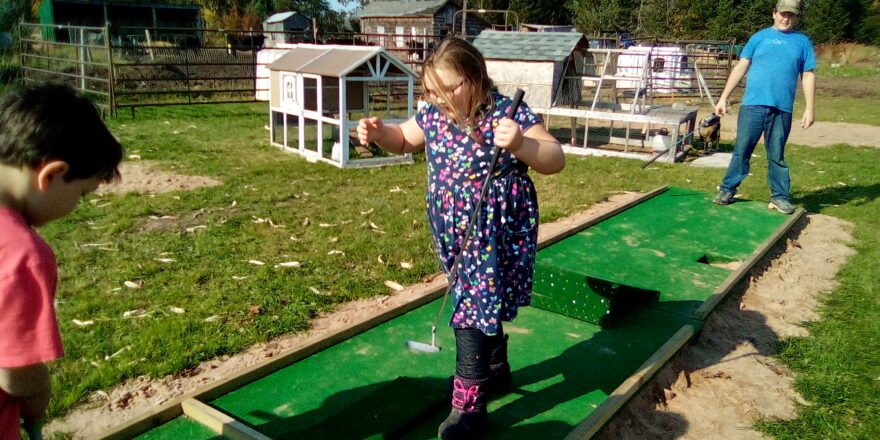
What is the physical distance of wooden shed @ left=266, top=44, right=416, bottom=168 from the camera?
9.66 meters

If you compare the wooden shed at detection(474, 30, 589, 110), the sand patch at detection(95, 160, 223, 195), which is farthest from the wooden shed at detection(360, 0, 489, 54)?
the sand patch at detection(95, 160, 223, 195)

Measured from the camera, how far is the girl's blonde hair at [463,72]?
264 cm

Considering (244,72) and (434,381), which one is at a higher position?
(244,72)

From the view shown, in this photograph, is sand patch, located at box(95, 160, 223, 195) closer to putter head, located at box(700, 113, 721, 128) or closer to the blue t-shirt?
the blue t-shirt

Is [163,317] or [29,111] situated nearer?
[29,111]

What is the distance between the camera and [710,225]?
674 centimetres

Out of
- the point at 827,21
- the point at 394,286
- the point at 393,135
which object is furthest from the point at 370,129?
the point at 827,21

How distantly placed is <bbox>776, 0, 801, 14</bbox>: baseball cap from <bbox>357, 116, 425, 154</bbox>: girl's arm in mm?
5407

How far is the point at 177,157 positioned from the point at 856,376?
914 centimetres

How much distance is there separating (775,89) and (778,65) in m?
0.25

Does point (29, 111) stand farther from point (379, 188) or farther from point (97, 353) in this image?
point (379, 188)

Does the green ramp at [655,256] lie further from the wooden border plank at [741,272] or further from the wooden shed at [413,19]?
the wooden shed at [413,19]

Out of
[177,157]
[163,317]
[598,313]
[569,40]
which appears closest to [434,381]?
[598,313]

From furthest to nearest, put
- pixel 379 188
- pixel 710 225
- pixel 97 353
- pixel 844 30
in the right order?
pixel 844 30 → pixel 379 188 → pixel 710 225 → pixel 97 353
